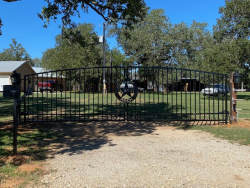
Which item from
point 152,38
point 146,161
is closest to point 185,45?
point 152,38

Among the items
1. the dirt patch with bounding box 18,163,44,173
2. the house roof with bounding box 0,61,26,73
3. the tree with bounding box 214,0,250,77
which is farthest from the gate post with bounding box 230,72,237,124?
the house roof with bounding box 0,61,26,73

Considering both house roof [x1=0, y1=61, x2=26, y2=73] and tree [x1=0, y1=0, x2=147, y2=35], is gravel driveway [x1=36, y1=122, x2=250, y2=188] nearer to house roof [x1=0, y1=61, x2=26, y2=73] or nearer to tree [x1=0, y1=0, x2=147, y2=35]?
tree [x1=0, y1=0, x2=147, y2=35]

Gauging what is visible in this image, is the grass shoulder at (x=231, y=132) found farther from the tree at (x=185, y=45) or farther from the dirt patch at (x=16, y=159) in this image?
the tree at (x=185, y=45)

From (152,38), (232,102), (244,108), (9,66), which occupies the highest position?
(152,38)

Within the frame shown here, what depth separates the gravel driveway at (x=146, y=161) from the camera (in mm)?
3262

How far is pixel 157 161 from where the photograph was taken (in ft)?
13.5

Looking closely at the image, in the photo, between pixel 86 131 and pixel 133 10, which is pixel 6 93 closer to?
pixel 86 131

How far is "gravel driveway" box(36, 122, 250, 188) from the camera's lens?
3.26 meters

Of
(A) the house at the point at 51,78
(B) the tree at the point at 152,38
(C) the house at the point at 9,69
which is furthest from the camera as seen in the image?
(C) the house at the point at 9,69

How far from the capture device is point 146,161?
4117 millimetres

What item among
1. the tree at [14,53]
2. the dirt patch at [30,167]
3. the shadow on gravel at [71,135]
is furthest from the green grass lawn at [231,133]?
the tree at [14,53]

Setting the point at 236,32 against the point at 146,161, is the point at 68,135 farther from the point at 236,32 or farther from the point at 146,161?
the point at 236,32

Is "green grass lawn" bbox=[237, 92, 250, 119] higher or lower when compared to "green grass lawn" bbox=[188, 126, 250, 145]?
higher

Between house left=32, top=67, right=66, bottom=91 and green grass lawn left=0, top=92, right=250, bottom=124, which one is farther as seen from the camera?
green grass lawn left=0, top=92, right=250, bottom=124
